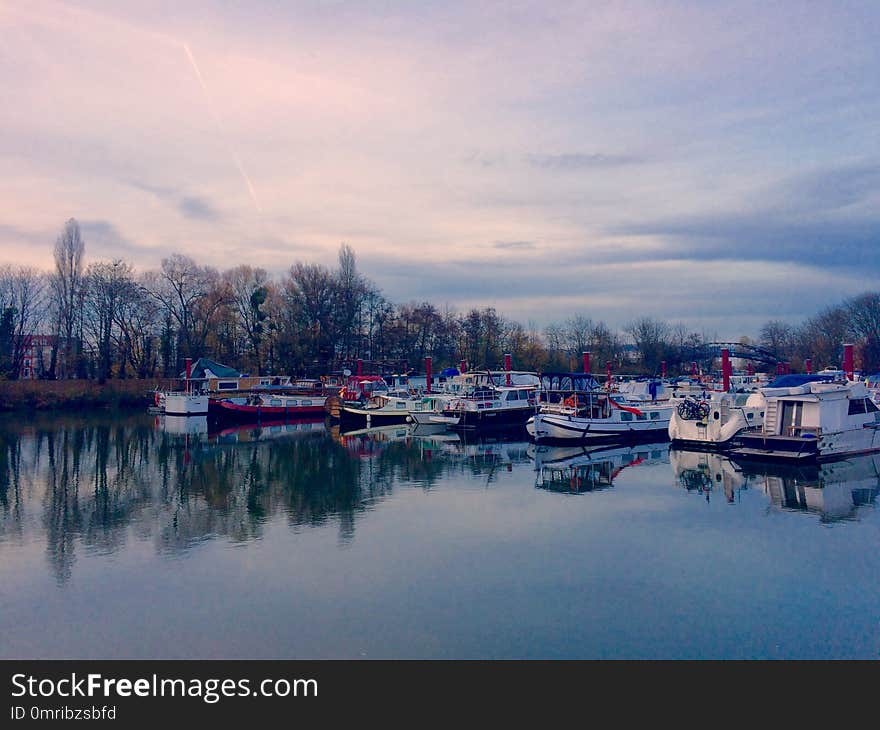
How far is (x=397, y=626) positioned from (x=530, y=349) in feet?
204

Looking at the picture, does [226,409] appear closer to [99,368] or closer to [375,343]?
[99,368]

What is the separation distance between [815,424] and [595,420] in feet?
30.5

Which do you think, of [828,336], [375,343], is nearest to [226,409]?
[375,343]

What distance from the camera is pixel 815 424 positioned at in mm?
24547

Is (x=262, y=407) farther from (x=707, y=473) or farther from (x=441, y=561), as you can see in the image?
(x=441, y=561)

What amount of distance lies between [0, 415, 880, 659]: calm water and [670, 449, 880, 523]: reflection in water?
11cm

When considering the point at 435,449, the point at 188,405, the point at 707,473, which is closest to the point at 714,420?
the point at 707,473

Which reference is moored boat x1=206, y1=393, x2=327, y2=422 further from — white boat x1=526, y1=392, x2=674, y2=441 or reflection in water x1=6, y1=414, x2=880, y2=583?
white boat x1=526, y1=392, x2=674, y2=441

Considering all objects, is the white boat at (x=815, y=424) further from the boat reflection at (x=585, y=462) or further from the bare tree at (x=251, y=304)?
the bare tree at (x=251, y=304)

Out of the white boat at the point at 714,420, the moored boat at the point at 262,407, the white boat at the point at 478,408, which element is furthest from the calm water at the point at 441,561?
the moored boat at the point at 262,407

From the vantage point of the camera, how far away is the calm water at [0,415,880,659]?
10.0 m

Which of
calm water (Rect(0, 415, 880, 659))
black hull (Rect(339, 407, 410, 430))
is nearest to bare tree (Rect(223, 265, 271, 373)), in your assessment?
black hull (Rect(339, 407, 410, 430))

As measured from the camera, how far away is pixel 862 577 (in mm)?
12523

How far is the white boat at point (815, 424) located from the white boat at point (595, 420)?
6857 millimetres
